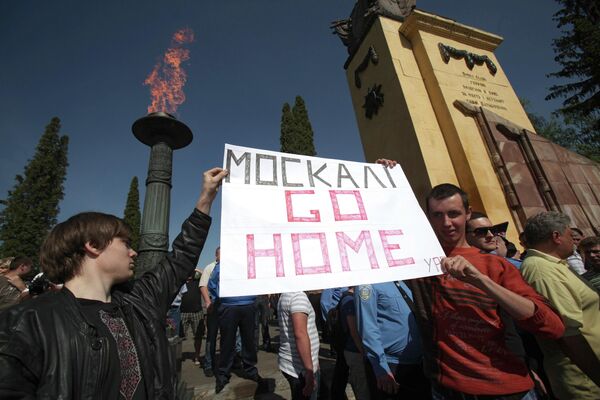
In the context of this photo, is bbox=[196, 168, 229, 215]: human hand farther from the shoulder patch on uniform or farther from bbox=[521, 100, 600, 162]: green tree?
bbox=[521, 100, 600, 162]: green tree

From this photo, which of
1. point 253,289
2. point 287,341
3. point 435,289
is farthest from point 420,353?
point 253,289

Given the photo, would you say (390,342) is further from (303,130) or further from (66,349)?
(303,130)

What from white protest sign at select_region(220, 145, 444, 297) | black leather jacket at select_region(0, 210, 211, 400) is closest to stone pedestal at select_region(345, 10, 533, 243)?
white protest sign at select_region(220, 145, 444, 297)

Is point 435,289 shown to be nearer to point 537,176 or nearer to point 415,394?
point 415,394

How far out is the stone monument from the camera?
434cm

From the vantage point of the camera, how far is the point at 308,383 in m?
2.37

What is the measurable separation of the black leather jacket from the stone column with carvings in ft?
8.50

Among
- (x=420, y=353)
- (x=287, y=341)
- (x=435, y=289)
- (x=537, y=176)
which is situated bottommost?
(x=420, y=353)

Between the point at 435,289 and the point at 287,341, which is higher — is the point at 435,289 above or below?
above

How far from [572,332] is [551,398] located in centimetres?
68

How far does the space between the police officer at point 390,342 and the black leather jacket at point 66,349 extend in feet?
4.61

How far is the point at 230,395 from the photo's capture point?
389 centimetres

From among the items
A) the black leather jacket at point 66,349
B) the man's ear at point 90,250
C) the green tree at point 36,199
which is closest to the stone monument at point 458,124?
the black leather jacket at point 66,349

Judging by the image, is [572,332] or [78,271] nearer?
[78,271]
